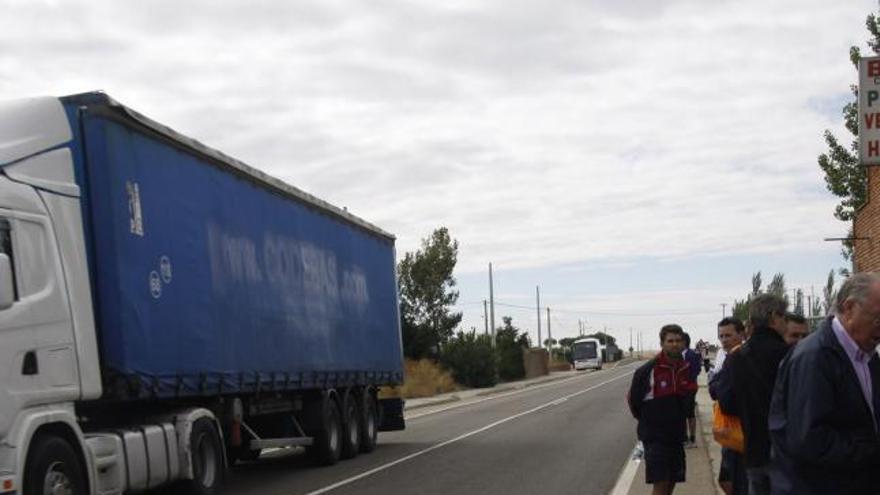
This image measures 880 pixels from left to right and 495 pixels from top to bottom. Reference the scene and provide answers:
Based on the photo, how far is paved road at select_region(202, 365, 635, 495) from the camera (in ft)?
43.1

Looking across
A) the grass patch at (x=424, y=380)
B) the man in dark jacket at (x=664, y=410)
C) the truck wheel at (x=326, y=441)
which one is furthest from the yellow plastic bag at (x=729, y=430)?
the grass patch at (x=424, y=380)

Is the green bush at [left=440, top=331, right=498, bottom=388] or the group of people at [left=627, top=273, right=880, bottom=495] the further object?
the green bush at [left=440, top=331, right=498, bottom=388]

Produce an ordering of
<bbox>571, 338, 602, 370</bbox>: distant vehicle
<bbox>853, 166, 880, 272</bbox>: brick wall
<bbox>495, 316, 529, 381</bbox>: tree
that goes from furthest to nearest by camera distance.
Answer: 1. <bbox>571, 338, 602, 370</bbox>: distant vehicle
2. <bbox>495, 316, 529, 381</bbox>: tree
3. <bbox>853, 166, 880, 272</bbox>: brick wall

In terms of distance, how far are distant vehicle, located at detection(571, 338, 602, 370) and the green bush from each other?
37.3m

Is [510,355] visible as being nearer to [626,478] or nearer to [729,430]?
[626,478]

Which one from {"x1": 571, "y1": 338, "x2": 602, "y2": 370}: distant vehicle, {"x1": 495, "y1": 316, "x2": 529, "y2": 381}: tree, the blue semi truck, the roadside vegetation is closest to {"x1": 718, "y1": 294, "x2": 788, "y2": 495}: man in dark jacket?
the blue semi truck

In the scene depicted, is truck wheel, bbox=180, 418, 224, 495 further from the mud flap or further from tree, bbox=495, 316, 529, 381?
tree, bbox=495, 316, 529, 381

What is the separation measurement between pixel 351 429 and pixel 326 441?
1.51 meters

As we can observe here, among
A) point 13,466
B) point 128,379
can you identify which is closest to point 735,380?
point 13,466

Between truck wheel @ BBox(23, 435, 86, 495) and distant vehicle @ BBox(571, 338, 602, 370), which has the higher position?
truck wheel @ BBox(23, 435, 86, 495)

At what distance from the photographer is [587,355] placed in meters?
96.4

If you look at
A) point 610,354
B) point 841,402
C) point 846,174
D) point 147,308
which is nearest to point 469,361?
point 846,174

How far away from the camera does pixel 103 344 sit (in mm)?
9984

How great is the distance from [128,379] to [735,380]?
6027 millimetres
